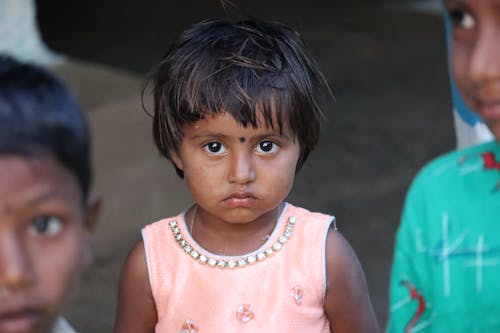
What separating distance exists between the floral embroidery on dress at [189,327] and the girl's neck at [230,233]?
0.18 meters

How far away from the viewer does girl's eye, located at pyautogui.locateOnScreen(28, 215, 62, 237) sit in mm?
1562

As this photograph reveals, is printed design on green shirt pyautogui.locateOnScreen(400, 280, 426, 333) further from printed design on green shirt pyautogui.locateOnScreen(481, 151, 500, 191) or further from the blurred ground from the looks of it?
the blurred ground

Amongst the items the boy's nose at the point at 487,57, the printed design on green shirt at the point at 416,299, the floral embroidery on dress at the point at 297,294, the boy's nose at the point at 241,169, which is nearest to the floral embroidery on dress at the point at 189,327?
the floral embroidery on dress at the point at 297,294

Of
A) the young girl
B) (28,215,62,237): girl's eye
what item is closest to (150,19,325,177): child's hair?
the young girl

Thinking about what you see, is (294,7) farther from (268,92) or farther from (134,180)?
(268,92)

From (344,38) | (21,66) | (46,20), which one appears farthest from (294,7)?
(21,66)

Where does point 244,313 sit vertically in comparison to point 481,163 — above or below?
below

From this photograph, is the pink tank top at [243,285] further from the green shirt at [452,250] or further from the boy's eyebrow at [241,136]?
the green shirt at [452,250]

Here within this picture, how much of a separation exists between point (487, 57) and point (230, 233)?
90cm

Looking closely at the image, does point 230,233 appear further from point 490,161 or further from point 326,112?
point 326,112

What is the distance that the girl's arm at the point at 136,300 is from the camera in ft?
7.41

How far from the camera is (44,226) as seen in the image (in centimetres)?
157

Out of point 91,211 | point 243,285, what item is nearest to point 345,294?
point 243,285

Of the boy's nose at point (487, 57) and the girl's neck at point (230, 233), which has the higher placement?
the boy's nose at point (487, 57)
